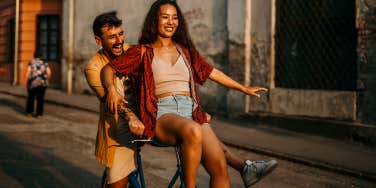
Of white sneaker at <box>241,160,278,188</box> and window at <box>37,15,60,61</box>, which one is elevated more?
window at <box>37,15,60,61</box>

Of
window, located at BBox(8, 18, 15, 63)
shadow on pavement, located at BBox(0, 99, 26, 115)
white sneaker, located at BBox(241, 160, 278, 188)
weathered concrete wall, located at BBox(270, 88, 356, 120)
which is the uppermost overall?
window, located at BBox(8, 18, 15, 63)

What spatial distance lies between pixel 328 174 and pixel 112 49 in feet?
12.7

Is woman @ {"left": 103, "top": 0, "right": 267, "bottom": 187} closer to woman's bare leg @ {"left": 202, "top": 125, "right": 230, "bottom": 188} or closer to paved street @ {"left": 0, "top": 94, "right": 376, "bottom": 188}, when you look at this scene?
woman's bare leg @ {"left": 202, "top": 125, "right": 230, "bottom": 188}

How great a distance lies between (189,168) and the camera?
8.44ft

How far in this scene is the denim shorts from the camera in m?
2.80

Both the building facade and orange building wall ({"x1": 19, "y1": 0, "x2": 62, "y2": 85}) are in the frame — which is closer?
the building facade

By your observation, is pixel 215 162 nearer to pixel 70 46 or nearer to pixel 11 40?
pixel 70 46

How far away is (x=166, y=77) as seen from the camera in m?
2.86

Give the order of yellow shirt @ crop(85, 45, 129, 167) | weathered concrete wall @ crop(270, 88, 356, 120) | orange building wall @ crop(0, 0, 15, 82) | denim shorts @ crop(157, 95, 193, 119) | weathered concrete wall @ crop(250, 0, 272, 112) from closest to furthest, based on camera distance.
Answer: denim shorts @ crop(157, 95, 193, 119) < yellow shirt @ crop(85, 45, 129, 167) < weathered concrete wall @ crop(270, 88, 356, 120) < weathered concrete wall @ crop(250, 0, 272, 112) < orange building wall @ crop(0, 0, 15, 82)

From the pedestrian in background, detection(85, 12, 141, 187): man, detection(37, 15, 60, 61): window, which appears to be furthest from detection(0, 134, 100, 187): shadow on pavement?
detection(37, 15, 60, 61): window

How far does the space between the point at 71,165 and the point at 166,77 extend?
336cm

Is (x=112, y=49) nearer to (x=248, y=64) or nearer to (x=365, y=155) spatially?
(x=365, y=155)

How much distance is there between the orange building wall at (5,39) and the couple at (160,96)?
Answer: 2007 cm

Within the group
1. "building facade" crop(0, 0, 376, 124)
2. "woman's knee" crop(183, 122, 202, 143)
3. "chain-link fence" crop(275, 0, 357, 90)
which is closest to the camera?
"woman's knee" crop(183, 122, 202, 143)
